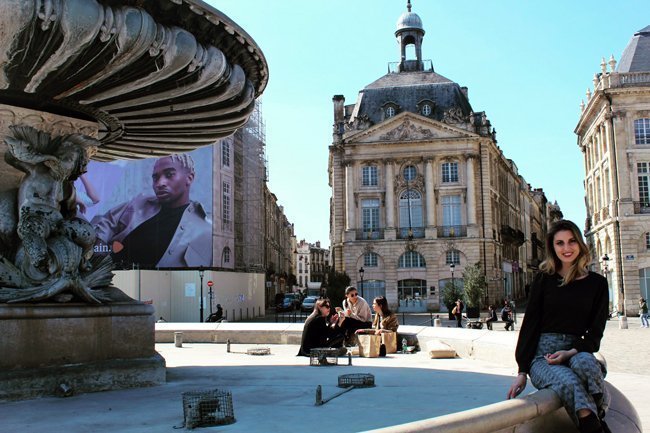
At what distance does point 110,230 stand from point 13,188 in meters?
36.4

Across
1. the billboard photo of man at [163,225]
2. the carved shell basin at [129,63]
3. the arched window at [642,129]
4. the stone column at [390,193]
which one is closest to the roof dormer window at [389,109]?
the stone column at [390,193]

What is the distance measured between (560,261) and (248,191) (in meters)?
46.0

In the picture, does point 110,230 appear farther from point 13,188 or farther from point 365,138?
point 13,188

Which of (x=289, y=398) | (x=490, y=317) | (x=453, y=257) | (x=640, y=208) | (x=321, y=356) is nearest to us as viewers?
(x=289, y=398)

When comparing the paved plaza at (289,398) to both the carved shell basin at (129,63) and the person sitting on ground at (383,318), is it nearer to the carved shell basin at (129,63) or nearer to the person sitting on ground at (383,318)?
the person sitting on ground at (383,318)

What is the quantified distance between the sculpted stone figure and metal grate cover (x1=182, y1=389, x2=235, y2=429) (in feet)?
9.26

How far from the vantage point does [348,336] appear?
39.9 feet

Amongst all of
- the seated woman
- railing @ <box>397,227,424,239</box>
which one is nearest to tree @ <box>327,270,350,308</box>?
railing @ <box>397,227,424,239</box>

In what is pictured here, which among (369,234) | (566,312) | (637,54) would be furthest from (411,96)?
(566,312)

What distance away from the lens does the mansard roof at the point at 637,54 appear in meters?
47.8

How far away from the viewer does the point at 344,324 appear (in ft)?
39.8

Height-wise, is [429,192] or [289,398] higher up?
[429,192]

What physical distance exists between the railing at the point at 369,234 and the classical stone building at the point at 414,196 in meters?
0.08

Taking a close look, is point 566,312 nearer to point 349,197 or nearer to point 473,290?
point 473,290
